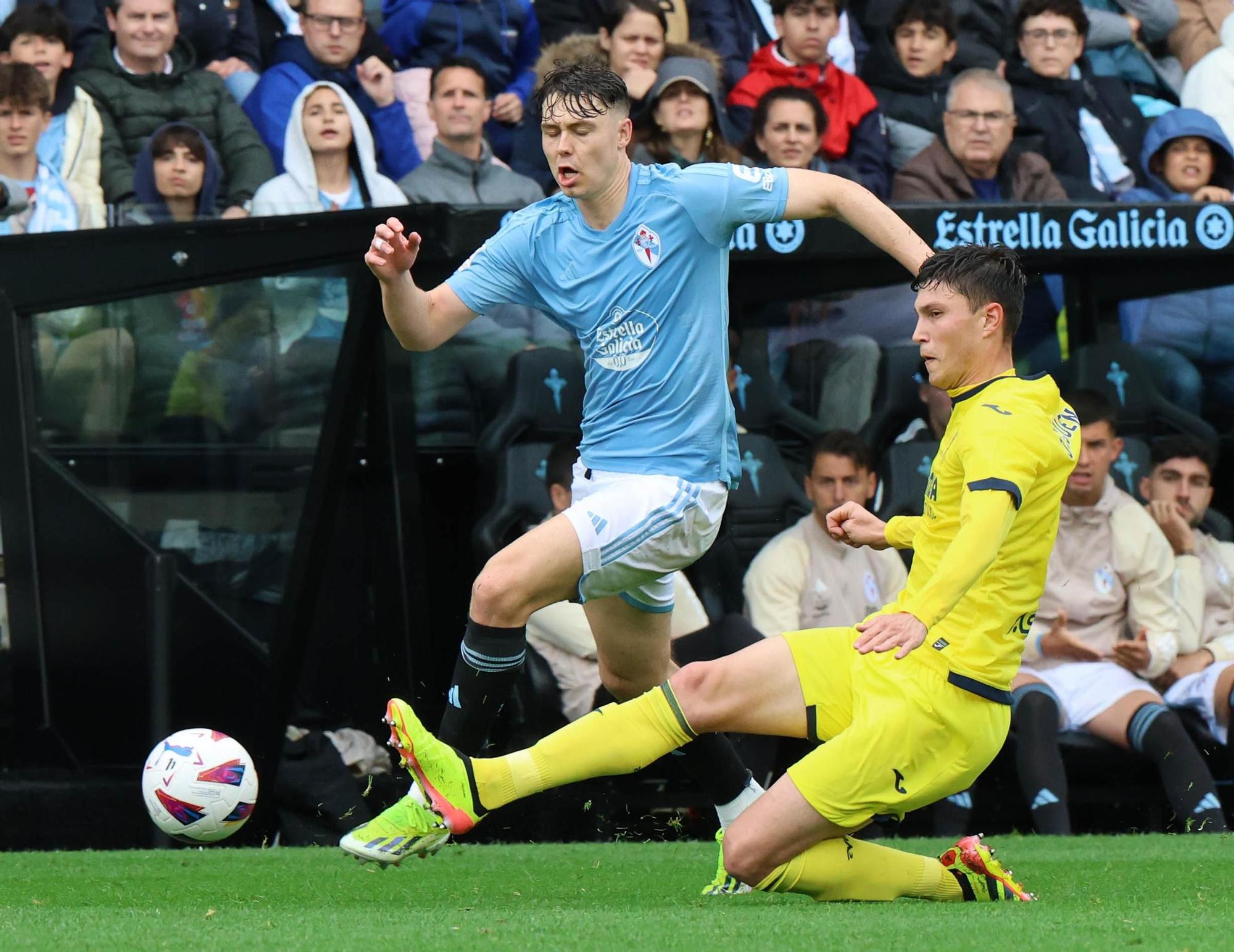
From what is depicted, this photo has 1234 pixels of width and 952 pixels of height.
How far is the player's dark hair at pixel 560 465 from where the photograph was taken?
7145 millimetres

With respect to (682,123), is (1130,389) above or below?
below

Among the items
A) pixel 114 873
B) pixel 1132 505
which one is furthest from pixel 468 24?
pixel 114 873

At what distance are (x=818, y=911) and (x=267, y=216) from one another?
382cm

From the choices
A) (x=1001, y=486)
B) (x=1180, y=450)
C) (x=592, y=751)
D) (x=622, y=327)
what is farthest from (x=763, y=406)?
(x=1001, y=486)

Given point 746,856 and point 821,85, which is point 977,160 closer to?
point 821,85

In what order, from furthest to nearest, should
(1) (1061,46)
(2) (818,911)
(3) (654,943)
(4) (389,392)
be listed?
1. (1) (1061,46)
2. (4) (389,392)
3. (2) (818,911)
4. (3) (654,943)

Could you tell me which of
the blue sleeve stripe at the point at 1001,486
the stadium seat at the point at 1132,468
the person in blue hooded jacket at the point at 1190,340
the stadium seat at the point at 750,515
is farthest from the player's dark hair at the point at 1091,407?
the blue sleeve stripe at the point at 1001,486

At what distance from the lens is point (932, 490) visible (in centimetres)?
423

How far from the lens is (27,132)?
7.52 meters

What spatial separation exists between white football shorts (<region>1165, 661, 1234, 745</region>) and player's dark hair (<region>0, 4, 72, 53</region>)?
5.41m

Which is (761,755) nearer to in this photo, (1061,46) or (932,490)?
(932,490)

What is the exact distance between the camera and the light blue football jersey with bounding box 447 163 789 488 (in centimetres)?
467

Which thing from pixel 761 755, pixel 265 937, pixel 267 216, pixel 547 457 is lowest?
pixel 761 755

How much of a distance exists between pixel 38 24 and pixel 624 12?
2.66 metres
